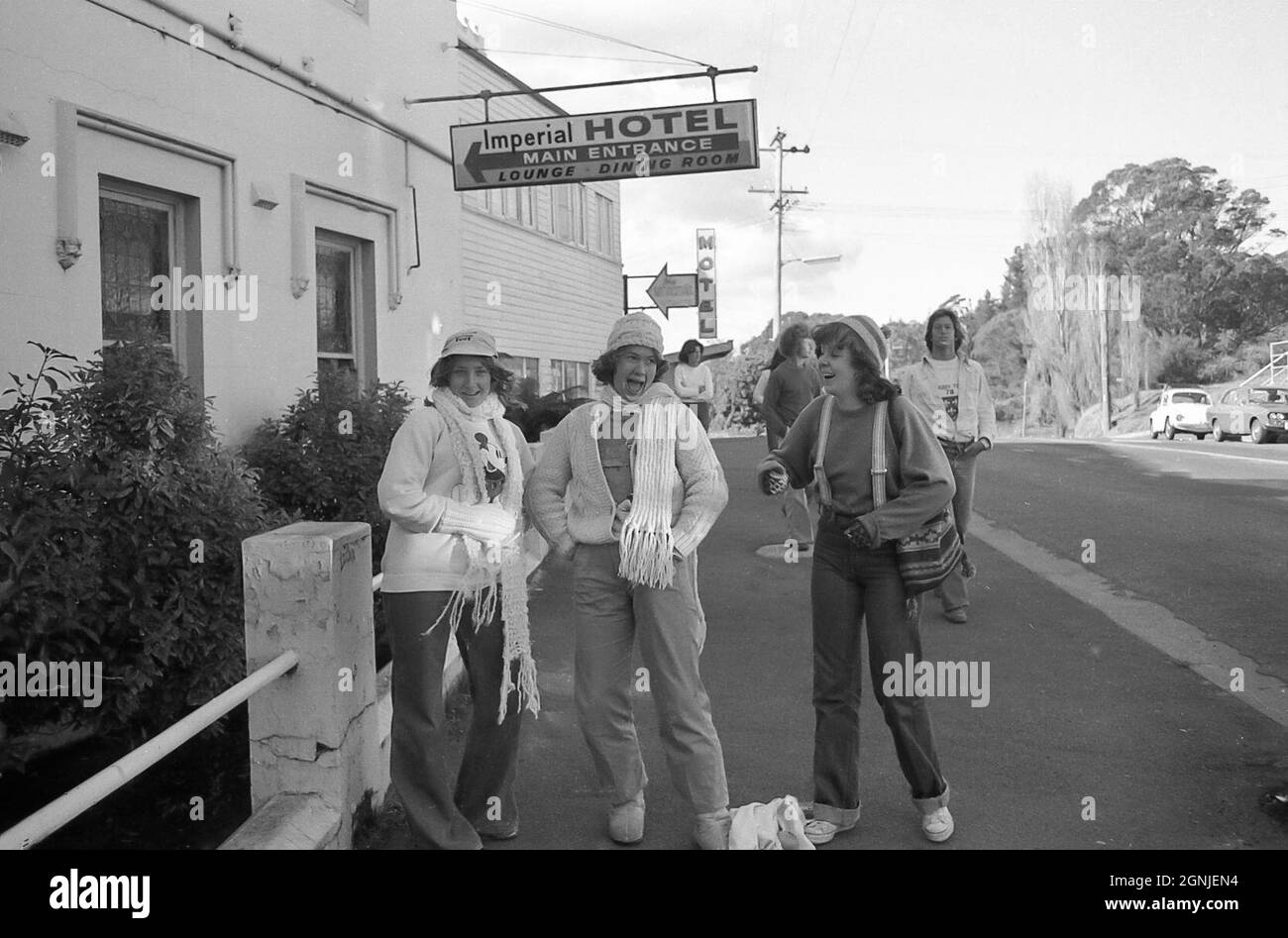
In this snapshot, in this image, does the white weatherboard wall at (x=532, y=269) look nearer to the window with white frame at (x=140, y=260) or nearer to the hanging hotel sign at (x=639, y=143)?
the hanging hotel sign at (x=639, y=143)

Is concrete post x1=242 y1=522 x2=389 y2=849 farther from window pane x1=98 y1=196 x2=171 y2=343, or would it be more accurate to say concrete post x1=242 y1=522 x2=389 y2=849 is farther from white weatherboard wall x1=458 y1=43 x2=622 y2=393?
white weatherboard wall x1=458 y1=43 x2=622 y2=393

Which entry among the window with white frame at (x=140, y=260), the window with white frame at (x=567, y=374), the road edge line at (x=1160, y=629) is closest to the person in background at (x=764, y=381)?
the road edge line at (x=1160, y=629)

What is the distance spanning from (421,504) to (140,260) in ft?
14.7

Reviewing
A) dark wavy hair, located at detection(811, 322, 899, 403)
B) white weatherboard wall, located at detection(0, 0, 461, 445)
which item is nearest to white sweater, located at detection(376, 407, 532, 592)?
dark wavy hair, located at detection(811, 322, 899, 403)

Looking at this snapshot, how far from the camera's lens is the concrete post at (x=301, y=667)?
405cm

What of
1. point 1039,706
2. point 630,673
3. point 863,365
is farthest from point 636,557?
point 1039,706

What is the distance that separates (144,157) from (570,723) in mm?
4629

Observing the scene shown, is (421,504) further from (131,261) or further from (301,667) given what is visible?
(131,261)

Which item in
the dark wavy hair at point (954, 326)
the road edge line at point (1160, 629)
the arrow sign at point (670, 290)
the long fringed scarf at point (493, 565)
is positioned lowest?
the road edge line at point (1160, 629)

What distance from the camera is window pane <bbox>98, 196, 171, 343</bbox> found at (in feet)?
23.5

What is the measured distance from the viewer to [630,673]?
14.4 feet

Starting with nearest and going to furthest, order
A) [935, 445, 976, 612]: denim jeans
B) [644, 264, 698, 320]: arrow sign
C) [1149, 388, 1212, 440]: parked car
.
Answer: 1. [935, 445, 976, 612]: denim jeans
2. [644, 264, 698, 320]: arrow sign
3. [1149, 388, 1212, 440]: parked car

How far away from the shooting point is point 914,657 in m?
4.34

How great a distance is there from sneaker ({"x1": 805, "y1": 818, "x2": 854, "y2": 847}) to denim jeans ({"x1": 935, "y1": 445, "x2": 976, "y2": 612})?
2965 mm
